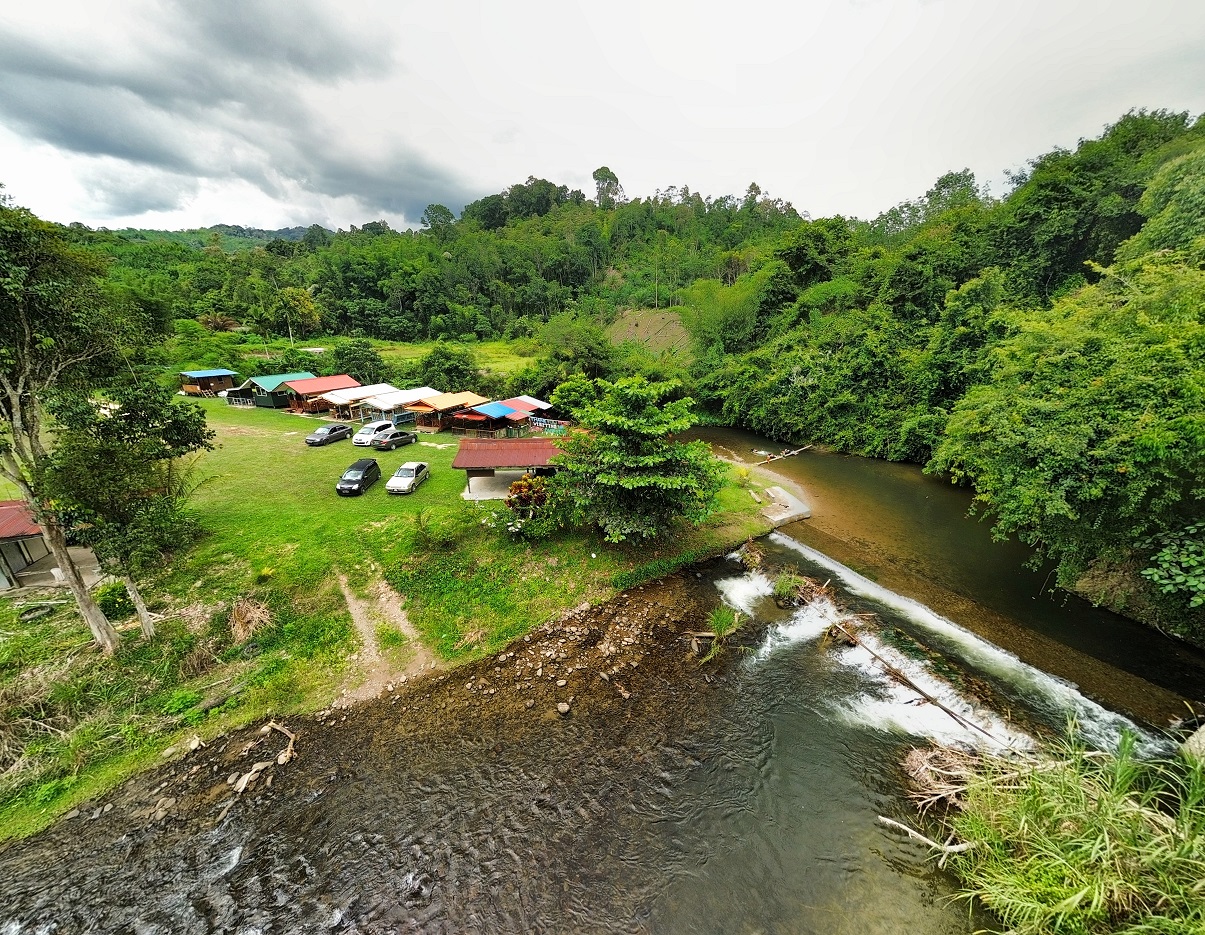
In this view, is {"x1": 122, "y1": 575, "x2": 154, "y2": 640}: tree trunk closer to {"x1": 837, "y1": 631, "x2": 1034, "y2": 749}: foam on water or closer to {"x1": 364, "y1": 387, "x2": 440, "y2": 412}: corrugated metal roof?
{"x1": 837, "y1": 631, "x2": 1034, "y2": 749}: foam on water

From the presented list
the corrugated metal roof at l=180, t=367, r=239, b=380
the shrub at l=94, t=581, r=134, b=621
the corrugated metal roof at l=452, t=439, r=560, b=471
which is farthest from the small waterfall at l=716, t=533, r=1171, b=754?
the corrugated metal roof at l=180, t=367, r=239, b=380

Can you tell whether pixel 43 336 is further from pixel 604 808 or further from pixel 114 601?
pixel 604 808

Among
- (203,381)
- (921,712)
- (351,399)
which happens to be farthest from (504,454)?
(203,381)

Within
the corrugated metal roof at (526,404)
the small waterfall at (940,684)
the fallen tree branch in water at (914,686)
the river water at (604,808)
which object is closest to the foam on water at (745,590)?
the small waterfall at (940,684)

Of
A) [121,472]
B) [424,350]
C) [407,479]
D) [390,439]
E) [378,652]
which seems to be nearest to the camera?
[121,472]

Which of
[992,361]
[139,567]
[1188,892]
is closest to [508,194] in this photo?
[992,361]

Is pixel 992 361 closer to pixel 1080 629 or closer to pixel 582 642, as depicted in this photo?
pixel 1080 629

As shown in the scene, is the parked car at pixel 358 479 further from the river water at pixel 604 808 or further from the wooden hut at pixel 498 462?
the river water at pixel 604 808
